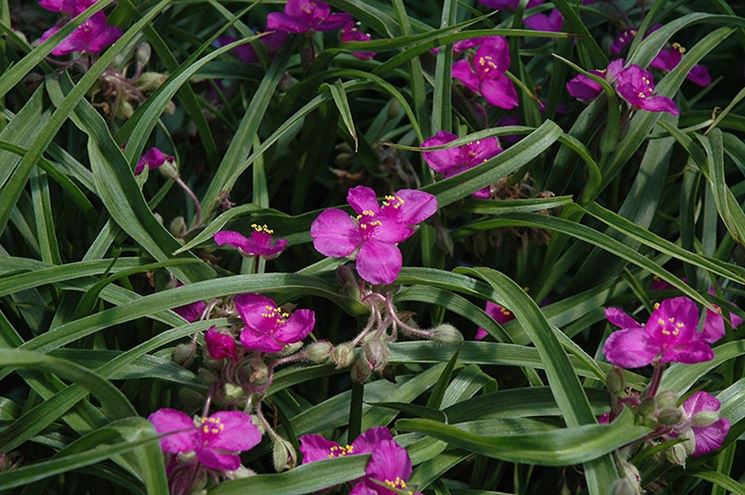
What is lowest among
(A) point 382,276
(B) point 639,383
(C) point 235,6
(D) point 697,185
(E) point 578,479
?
(E) point 578,479

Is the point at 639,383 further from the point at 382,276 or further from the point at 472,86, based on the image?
the point at 472,86

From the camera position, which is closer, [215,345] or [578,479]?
[215,345]

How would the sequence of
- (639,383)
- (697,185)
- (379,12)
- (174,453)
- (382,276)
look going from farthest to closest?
1. (379,12)
2. (697,185)
3. (639,383)
4. (382,276)
5. (174,453)

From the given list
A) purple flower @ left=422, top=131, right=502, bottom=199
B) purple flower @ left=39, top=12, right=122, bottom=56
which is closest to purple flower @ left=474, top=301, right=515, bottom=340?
purple flower @ left=422, top=131, right=502, bottom=199

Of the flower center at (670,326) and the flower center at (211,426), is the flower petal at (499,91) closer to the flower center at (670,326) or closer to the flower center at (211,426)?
the flower center at (670,326)

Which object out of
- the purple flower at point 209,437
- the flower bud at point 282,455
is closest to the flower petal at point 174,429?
the purple flower at point 209,437

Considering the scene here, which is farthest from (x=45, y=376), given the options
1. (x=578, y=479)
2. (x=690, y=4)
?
(x=690, y=4)

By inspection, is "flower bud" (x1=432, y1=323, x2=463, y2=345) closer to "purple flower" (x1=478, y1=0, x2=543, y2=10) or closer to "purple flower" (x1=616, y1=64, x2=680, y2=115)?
"purple flower" (x1=616, y1=64, x2=680, y2=115)

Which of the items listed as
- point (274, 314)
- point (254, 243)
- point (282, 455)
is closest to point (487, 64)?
point (254, 243)
